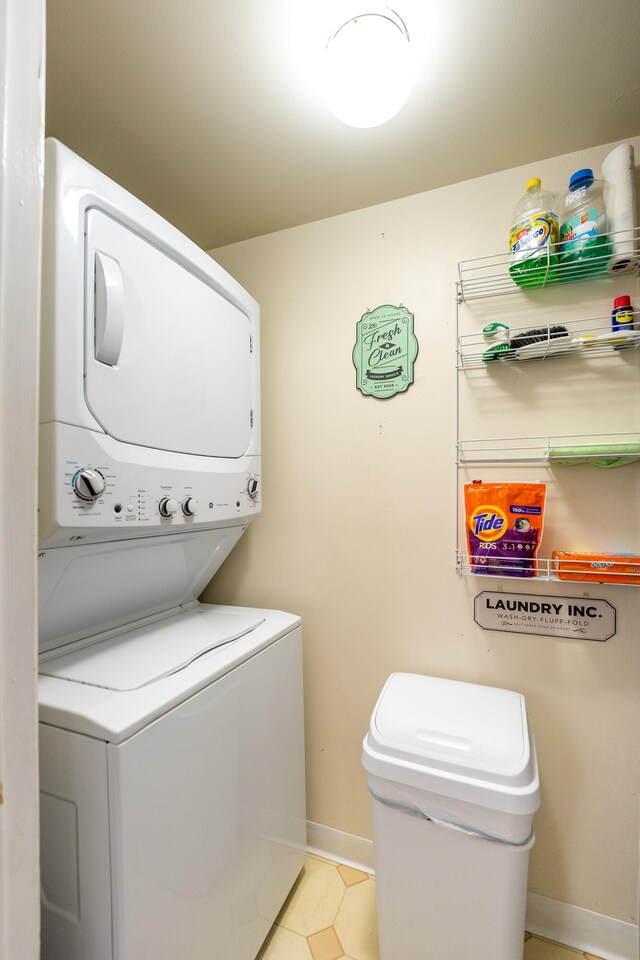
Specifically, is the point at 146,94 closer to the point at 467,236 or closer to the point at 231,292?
the point at 231,292

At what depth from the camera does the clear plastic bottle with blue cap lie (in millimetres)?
1285

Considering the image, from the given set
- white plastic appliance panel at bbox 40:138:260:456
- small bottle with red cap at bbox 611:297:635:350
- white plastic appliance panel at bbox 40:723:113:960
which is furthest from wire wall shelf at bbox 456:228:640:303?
white plastic appliance panel at bbox 40:723:113:960

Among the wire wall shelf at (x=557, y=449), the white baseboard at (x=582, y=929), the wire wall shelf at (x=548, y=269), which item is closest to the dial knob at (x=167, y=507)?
the wire wall shelf at (x=557, y=449)

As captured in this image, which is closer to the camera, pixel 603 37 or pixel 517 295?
pixel 603 37

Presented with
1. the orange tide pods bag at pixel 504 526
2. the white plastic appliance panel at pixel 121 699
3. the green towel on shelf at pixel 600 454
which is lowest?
the white plastic appliance panel at pixel 121 699

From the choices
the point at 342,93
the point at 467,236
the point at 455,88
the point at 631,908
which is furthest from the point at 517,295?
the point at 631,908

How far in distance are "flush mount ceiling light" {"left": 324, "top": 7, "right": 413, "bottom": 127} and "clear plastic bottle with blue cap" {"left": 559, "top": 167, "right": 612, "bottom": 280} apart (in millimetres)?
632

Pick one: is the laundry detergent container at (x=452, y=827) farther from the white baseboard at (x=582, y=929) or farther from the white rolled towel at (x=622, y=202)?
the white rolled towel at (x=622, y=202)

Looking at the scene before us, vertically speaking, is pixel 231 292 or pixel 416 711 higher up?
Answer: pixel 231 292

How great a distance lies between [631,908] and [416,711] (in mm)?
920

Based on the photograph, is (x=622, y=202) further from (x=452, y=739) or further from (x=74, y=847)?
(x=74, y=847)

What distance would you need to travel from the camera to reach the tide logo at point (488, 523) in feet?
4.52

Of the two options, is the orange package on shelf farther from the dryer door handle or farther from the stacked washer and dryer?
the dryer door handle

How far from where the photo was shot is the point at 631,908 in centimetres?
136
